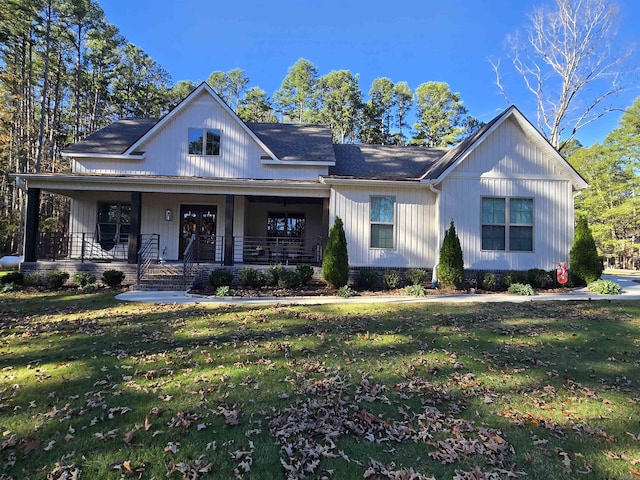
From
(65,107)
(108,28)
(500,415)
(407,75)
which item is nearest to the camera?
(500,415)

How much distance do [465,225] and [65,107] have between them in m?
34.6

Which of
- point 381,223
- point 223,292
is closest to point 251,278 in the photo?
point 223,292

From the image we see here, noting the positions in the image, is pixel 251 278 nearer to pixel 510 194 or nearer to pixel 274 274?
pixel 274 274

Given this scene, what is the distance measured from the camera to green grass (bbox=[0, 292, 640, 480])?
2.97 meters

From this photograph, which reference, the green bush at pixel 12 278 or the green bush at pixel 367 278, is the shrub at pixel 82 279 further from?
the green bush at pixel 367 278

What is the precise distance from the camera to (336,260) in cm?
1162

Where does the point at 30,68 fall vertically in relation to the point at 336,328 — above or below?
above

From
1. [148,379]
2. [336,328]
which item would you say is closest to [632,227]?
[336,328]

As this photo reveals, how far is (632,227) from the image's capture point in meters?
28.9

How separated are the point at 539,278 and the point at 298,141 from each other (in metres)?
10.8

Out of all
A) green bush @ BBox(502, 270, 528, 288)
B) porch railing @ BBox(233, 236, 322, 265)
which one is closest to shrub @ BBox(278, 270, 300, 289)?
porch railing @ BBox(233, 236, 322, 265)

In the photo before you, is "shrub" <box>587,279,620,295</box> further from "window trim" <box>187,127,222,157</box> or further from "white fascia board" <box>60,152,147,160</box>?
"white fascia board" <box>60,152,147,160</box>

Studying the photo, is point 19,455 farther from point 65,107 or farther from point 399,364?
point 65,107

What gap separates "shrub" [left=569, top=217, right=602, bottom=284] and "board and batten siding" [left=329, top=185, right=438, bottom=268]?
444cm
